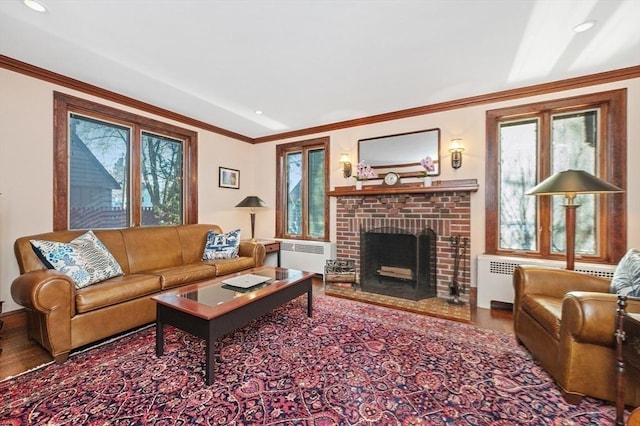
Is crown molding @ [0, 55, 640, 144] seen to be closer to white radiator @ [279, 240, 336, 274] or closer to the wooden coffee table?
white radiator @ [279, 240, 336, 274]

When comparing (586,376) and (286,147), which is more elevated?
(286,147)

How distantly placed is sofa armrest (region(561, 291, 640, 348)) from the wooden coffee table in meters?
1.93

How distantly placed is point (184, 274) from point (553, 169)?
4.27 m

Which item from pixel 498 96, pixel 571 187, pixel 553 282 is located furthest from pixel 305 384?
pixel 498 96

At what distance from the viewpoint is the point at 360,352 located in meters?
2.09

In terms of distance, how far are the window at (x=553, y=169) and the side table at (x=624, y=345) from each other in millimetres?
1998

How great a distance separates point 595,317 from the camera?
1431mm

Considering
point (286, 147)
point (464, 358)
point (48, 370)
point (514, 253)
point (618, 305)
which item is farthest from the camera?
point (286, 147)

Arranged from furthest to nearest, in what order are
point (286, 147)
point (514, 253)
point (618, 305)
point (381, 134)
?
point (286, 147) < point (381, 134) < point (514, 253) < point (618, 305)

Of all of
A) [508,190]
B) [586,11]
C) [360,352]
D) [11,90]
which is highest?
[586,11]

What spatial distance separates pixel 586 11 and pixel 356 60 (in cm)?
164

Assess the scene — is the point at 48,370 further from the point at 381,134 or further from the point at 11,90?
the point at 381,134

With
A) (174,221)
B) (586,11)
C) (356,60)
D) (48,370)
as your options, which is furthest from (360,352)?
(174,221)

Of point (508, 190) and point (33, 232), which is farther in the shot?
point (508, 190)
